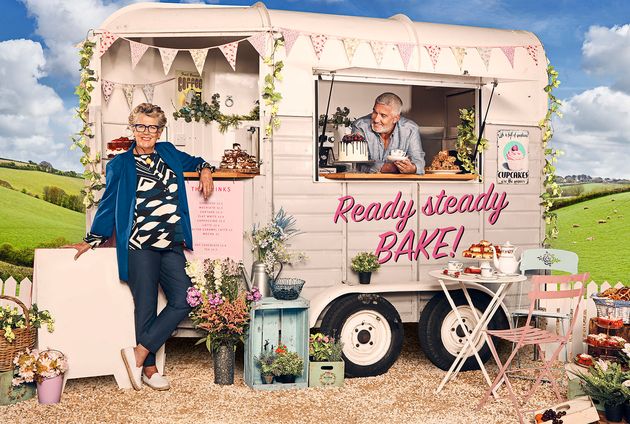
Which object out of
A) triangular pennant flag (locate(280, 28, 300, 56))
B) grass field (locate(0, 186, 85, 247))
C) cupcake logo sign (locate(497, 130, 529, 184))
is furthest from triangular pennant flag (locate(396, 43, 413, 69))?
grass field (locate(0, 186, 85, 247))

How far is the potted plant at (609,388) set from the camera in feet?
16.8

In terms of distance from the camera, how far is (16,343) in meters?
5.71

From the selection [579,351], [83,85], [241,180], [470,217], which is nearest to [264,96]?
[241,180]

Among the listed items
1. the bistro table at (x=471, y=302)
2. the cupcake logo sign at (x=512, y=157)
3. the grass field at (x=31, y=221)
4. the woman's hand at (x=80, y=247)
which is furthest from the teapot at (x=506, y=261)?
the grass field at (x=31, y=221)

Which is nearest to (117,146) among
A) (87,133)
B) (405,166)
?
(87,133)

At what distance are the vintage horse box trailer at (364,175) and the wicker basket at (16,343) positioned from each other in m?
1.84

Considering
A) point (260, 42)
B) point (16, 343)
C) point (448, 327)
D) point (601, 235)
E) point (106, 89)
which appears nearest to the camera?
point (16, 343)

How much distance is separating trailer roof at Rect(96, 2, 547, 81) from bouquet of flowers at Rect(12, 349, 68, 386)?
10.0 ft

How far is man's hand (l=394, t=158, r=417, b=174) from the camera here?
6.96 m

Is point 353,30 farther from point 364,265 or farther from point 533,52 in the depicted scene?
point 364,265

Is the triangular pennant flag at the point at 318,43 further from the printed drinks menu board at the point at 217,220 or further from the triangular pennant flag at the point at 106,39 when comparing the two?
the triangular pennant flag at the point at 106,39

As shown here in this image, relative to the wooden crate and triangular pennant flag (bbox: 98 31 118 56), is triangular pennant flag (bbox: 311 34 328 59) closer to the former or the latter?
triangular pennant flag (bbox: 98 31 118 56)

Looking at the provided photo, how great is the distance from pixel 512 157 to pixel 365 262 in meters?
2.06

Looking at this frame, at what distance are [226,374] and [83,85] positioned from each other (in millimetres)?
3086
